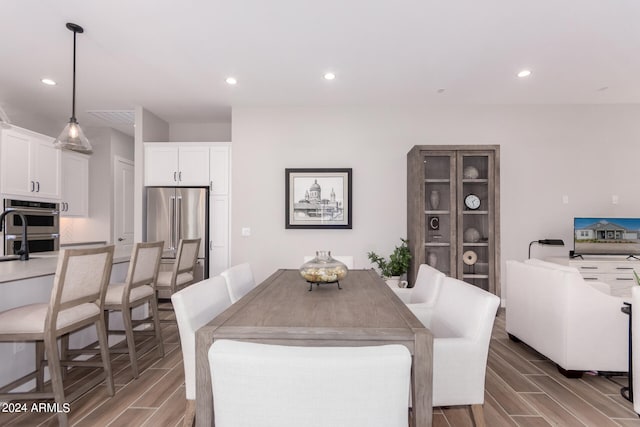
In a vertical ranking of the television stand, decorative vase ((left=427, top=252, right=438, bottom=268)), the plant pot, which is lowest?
the plant pot

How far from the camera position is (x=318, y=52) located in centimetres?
301

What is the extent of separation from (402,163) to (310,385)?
13.2ft

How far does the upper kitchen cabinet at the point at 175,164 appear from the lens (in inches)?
180

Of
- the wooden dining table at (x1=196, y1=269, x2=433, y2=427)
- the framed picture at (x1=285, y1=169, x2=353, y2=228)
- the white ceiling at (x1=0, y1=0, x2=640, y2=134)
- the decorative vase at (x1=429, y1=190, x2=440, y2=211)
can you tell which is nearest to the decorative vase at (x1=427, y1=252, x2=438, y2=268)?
the decorative vase at (x1=429, y1=190, x2=440, y2=211)

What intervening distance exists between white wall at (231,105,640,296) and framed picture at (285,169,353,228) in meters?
0.11

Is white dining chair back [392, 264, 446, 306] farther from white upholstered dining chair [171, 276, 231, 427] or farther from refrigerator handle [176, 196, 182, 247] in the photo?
refrigerator handle [176, 196, 182, 247]

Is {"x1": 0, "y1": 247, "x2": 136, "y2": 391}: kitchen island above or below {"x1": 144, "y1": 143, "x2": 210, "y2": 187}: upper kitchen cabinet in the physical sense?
below

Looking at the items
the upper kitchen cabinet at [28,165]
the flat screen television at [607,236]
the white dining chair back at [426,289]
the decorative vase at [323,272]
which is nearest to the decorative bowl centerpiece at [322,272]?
the decorative vase at [323,272]

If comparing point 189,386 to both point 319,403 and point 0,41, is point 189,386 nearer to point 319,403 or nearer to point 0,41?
point 319,403

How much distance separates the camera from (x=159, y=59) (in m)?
3.14

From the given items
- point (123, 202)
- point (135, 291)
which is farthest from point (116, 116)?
point (135, 291)

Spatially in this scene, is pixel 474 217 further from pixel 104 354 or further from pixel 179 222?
pixel 104 354

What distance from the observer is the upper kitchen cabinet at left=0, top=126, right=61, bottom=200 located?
12.8ft

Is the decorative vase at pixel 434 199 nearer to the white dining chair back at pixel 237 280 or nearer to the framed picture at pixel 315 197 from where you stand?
the framed picture at pixel 315 197
